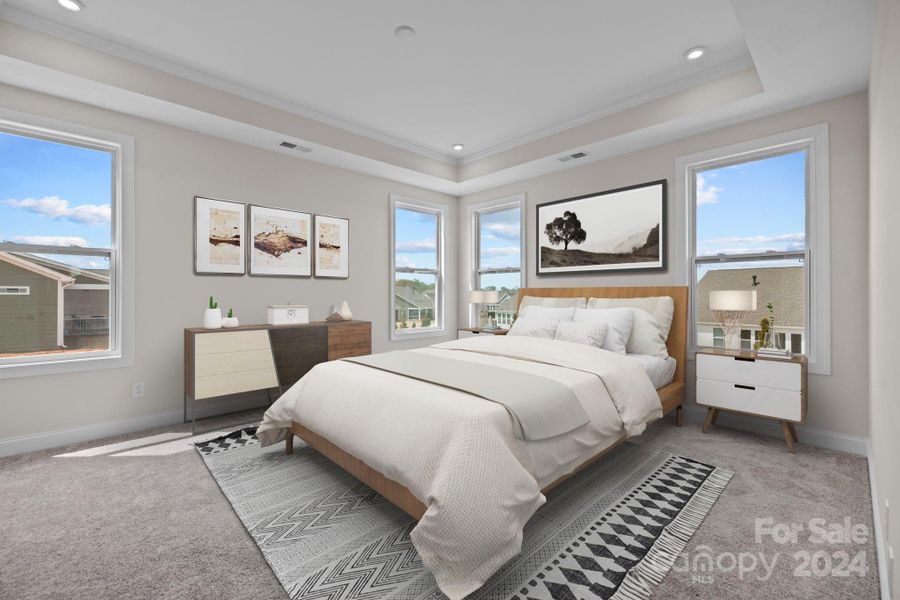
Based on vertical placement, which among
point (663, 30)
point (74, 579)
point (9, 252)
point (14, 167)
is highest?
point (663, 30)

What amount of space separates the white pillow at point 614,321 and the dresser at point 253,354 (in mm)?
2408

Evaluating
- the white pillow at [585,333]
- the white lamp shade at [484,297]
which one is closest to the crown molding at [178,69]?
the white lamp shade at [484,297]

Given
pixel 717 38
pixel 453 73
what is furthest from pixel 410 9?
pixel 717 38

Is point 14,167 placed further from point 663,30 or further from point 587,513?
point 663,30

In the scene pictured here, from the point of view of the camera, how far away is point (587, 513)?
207cm

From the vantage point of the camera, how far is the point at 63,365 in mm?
3018

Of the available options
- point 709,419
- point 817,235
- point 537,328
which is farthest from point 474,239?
point 817,235

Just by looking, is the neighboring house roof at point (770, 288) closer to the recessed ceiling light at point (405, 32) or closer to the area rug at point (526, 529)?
the area rug at point (526, 529)

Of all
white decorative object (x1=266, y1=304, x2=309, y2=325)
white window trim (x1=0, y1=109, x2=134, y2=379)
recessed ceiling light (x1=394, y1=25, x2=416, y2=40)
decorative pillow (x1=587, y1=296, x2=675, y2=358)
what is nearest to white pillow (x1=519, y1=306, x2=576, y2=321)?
decorative pillow (x1=587, y1=296, x2=675, y2=358)

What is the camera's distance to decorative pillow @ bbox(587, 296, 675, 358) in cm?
346

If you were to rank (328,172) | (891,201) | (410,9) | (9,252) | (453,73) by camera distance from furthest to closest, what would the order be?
(328,172)
(453,73)
(9,252)
(410,9)
(891,201)

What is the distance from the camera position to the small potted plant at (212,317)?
3475 millimetres

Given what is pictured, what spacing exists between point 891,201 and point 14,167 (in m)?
5.07

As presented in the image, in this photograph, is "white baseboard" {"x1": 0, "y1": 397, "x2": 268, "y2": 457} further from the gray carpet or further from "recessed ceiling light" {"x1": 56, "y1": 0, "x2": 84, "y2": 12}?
"recessed ceiling light" {"x1": 56, "y1": 0, "x2": 84, "y2": 12}
